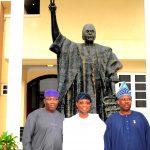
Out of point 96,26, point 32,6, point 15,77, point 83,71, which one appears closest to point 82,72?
point 83,71

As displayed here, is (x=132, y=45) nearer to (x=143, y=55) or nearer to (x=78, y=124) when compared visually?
(x=143, y=55)

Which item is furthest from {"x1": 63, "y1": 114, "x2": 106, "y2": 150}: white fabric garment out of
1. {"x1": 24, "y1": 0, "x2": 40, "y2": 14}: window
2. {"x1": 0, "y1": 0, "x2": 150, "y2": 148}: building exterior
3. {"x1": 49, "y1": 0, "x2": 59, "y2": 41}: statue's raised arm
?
{"x1": 24, "y1": 0, "x2": 40, "y2": 14}: window

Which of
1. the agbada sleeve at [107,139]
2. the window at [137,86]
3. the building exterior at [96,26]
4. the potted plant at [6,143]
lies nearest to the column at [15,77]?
the potted plant at [6,143]

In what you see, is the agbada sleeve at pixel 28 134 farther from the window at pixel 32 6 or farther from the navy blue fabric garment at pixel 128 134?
the window at pixel 32 6

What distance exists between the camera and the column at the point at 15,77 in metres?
6.74

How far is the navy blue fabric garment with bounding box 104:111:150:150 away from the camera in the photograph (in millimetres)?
4199

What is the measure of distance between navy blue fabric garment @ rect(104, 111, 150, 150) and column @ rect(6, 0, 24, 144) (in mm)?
2767

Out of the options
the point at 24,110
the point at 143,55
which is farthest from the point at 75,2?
the point at 24,110

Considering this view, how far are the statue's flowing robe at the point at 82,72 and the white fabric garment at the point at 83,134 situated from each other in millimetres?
1281

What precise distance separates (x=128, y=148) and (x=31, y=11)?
990cm

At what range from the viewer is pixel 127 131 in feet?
13.9

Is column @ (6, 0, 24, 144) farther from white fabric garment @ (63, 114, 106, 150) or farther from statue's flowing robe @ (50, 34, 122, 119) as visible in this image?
white fabric garment @ (63, 114, 106, 150)

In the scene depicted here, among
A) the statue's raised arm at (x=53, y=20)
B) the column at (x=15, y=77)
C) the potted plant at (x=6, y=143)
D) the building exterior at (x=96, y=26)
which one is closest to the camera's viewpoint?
the potted plant at (x=6, y=143)

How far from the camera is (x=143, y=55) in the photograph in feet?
39.8
